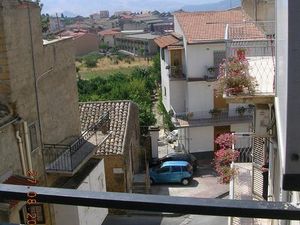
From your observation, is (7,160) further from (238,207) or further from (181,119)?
(181,119)

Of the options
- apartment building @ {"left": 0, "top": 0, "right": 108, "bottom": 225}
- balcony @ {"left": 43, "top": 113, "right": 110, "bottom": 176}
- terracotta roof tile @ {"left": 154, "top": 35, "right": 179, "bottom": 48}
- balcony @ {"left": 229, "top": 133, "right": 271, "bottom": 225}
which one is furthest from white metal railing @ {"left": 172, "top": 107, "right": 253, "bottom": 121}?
balcony @ {"left": 43, "top": 113, "right": 110, "bottom": 176}

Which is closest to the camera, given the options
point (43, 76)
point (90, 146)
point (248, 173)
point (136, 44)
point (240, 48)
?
point (240, 48)

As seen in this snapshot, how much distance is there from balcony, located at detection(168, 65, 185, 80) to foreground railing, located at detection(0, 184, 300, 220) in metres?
28.9

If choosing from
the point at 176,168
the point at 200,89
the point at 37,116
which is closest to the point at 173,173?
the point at 176,168

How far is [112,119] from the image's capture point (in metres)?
23.9

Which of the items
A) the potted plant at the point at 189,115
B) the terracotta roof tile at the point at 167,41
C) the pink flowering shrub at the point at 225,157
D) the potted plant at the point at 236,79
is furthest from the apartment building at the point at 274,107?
the terracotta roof tile at the point at 167,41

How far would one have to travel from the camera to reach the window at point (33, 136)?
12719 millimetres

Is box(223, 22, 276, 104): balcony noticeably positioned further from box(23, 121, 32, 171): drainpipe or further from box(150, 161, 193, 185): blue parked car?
box(150, 161, 193, 185): blue parked car

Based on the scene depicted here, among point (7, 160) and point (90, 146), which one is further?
point (90, 146)

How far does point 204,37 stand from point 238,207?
91.0 ft

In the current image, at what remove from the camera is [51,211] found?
13773 mm

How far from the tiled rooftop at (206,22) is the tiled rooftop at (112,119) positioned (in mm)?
7178

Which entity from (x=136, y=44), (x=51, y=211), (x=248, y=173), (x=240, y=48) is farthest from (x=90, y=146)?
(x=136, y=44)

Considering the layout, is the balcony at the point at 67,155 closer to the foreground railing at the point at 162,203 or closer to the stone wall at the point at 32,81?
the stone wall at the point at 32,81
